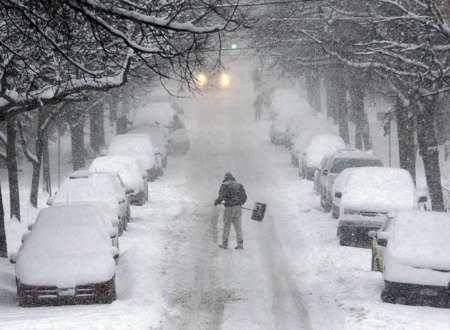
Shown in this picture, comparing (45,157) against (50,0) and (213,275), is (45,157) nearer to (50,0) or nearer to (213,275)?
(213,275)

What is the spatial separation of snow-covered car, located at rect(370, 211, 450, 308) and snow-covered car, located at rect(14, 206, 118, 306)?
15.3ft

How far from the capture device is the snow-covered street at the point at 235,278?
47.5 feet

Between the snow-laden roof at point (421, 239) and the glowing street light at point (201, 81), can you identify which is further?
the snow-laden roof at point (421, 239)

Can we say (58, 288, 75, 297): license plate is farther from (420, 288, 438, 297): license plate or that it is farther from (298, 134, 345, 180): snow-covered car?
(298, 134, 345, 180): snow-covered car

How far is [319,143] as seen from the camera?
1442 inches

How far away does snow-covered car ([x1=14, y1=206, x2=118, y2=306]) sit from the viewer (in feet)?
50.5

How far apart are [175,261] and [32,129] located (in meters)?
25.2

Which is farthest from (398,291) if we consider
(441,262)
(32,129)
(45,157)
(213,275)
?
(32,129)

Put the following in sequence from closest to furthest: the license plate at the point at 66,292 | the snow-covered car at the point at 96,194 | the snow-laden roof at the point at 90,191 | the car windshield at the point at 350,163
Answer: the license plate at the point at 66,292 < the snow-covered car at the point at 96,194 < the snow-laden roof at the point at 90,191 < the car windshield at the point at 350,163

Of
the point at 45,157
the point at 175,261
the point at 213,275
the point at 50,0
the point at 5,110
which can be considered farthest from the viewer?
the point at 45,157

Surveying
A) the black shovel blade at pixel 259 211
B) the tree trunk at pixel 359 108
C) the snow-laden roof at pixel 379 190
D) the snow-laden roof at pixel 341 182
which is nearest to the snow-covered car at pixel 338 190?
the snow-laden roof at pixel 341 182

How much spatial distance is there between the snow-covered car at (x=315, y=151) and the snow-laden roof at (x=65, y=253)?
17577 millimetres

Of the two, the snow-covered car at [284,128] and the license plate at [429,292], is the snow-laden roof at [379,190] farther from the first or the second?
the snow-covered car at [284,128]

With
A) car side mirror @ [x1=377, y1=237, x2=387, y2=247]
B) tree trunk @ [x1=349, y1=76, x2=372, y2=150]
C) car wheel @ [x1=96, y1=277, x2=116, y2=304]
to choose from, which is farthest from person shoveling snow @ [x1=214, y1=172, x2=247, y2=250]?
tree trunk @ [x1=349, y1=76, x2=372, y2=150]
